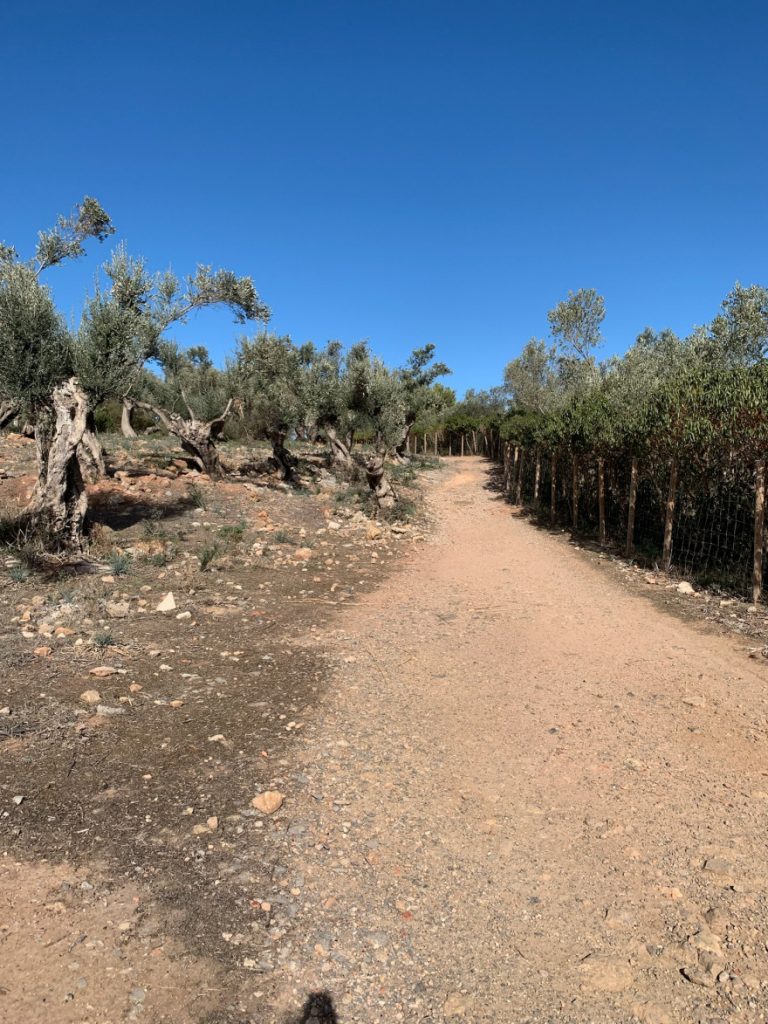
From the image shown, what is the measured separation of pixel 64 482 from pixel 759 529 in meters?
11.3

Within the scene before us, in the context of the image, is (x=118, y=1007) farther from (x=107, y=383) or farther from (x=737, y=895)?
(x=107, y=383)

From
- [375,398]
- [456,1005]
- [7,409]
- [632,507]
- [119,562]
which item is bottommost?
[456,1005]

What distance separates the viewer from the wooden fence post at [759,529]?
30.1 ft

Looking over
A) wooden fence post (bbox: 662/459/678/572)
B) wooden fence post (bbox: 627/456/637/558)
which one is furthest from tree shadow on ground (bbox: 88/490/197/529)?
wooden fence post (bbox: 662/459/678/572)

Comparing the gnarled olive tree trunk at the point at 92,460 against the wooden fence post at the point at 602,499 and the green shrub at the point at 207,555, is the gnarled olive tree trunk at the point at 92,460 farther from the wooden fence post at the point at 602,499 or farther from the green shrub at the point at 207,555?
the wooden fence post at the point at 602,499

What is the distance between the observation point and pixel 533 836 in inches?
148

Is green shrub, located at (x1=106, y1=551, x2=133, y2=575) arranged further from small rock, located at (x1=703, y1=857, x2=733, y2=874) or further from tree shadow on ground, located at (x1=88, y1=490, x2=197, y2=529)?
small rock, located at (x1=703, y1=857, x2=733, y2=874)

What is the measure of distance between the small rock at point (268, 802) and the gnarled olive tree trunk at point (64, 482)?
7190 millimetres

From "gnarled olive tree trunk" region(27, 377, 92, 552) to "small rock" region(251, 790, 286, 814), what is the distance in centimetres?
719

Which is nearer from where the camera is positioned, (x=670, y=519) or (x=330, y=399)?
(x=670, y=519)

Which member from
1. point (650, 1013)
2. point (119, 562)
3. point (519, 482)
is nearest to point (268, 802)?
point (650, 1013)

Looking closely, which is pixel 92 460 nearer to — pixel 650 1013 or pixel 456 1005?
pixel 456 1005

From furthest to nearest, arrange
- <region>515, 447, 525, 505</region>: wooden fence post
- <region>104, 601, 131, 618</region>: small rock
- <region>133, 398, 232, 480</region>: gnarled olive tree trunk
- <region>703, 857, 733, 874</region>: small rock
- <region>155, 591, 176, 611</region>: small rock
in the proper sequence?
1. <region>515, 447, 525, 505</region>: wooden fence post
2. <region>133, 398, 232, 480</region>: gnarled olive tree trunk
3. <region>155, 591, 176, 611</region>: small rock
4. <region>104, 601, 131, 618</region>: small rock
5. <region>703, 857, 733, 874</region>: small rock

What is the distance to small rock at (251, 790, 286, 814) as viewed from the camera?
12.7 ft
